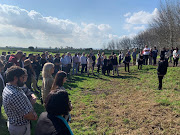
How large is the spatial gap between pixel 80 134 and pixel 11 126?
253cm

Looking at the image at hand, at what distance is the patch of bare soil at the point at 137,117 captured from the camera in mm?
4574

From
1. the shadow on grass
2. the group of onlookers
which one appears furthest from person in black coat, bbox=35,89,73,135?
the shadow on grass

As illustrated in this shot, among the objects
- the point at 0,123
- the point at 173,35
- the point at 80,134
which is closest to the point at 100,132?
Result: the point at 80,134

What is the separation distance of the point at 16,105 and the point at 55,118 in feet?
2.84

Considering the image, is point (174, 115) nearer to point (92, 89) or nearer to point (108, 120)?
point (108, 120)

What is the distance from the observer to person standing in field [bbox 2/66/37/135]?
2.38 meters

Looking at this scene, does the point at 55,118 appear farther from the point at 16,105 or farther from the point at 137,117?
the point at 137,117

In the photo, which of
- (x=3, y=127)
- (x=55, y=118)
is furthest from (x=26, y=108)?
(x=3, y=127)

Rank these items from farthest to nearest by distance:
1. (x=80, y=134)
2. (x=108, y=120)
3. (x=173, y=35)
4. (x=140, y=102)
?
(x=173, y=35)
(x=140, y=102)
(x=108, y=120)
(x=80, y=134)

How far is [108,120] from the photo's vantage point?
5340 mm

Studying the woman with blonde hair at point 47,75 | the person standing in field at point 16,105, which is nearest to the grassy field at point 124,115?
the woman with blonde hair at point 47,75

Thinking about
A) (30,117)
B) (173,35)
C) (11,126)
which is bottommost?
(11,126)

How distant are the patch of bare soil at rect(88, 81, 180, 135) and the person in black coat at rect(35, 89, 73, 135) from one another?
3.12m

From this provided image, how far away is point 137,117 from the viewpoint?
17.7 feet
